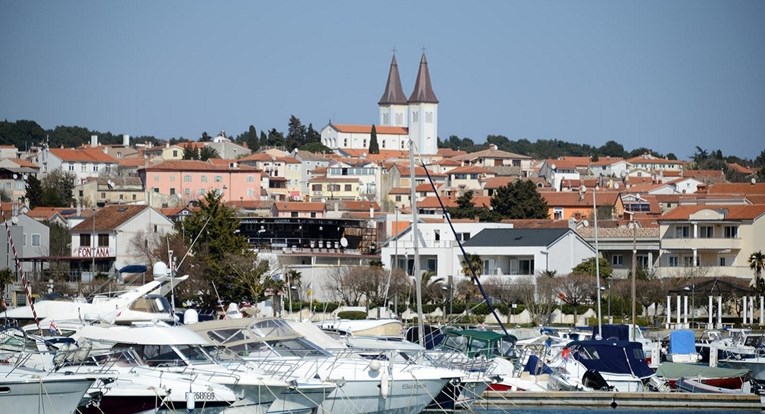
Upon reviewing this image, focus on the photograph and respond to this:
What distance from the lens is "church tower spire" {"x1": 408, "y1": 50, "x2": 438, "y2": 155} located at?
185500 mm

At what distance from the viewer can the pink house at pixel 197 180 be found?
116938 millimetres

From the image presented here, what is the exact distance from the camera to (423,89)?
187750 millimetres

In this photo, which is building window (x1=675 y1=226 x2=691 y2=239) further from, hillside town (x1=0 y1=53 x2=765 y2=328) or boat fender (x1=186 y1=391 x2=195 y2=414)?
boat fender (x1=186 y1=391 x2=195 y2=414)

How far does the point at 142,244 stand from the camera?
7000cm

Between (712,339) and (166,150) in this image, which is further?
(166,150)

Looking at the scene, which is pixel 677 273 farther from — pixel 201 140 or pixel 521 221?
pixel 201 140

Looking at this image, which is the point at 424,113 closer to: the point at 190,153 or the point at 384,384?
the point at 190,153

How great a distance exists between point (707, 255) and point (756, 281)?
7.47 m

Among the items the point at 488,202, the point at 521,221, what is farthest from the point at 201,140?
the point at 521,221

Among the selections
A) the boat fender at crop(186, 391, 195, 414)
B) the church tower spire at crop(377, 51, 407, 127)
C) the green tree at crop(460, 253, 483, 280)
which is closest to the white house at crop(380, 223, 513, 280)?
the green tree at crop(460, 253, 483, 280)

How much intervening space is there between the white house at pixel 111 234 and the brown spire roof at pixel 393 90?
4750 inches

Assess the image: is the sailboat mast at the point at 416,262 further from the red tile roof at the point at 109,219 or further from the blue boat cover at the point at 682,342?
the red tile roof at the point at 109,219

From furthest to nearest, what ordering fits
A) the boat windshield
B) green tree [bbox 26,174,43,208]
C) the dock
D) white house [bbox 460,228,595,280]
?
green tree [bbox 26,174,43,208], white house [bbox 460,228,595,280], the dock, the boat windshield

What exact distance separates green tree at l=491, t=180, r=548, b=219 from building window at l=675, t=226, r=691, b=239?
25635 millimetres
